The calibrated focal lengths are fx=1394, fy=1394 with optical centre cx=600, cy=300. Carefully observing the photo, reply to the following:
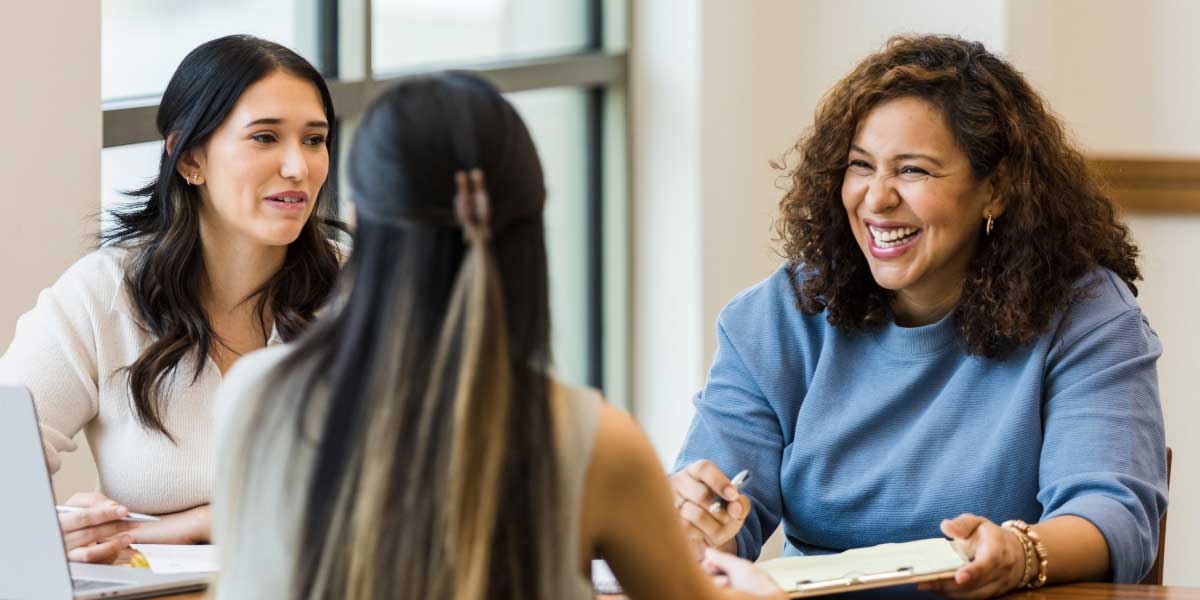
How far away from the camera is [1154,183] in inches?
136

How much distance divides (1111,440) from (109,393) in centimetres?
138

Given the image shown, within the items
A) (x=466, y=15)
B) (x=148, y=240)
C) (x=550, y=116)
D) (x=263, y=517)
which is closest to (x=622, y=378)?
(x=550, y=116)

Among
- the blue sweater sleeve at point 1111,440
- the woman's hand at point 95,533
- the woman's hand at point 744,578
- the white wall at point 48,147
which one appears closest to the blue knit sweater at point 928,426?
the blue sweater sleeve at point 1111,440

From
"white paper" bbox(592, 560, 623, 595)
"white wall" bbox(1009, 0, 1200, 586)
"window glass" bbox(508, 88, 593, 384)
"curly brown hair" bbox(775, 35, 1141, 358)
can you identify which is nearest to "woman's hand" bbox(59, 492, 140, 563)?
"white paper" bbox(592, 560, 623, 595)

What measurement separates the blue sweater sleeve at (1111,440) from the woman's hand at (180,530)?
1.08 meters

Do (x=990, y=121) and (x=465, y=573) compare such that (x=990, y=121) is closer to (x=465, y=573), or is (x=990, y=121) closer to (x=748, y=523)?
(x=748, y=523)

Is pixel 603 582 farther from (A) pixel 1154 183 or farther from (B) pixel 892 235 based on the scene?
(A) pixel 1154 183

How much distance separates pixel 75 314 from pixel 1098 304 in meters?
1.44

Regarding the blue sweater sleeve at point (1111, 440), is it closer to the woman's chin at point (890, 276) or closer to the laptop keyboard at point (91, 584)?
the woman's chin at point (890, 276)

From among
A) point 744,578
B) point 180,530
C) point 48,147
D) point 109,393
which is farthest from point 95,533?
point 48,147

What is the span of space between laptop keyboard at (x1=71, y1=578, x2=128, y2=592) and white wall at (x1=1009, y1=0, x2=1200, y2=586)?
2.64 meters

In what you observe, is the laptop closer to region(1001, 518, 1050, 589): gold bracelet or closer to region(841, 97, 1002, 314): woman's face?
region(1001, 518, 1050, 589): gold bracelet

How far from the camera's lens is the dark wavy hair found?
2.04 metres

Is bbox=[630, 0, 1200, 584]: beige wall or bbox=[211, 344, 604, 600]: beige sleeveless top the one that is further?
bbox=[630, 0, 1200, 584]: beige wall
